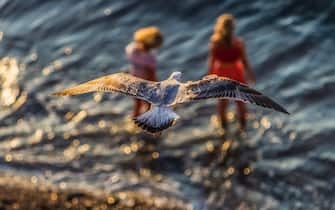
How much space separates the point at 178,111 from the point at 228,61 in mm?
2217

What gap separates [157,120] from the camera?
183 inches

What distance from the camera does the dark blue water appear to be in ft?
28.5

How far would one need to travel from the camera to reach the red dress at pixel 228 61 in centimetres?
850

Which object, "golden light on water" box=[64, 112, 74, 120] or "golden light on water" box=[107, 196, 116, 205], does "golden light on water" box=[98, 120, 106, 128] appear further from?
"golden light on water" box=[107, 196, 116, 205]

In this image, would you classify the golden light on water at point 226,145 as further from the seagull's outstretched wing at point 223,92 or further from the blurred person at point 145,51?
the seagull's outstretched wing at point 223,92

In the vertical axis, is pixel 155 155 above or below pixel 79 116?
below

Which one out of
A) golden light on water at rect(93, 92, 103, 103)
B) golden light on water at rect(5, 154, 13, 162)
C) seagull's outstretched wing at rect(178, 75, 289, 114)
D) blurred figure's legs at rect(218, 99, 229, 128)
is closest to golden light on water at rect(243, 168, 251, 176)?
blurred figure's legs at rect(218, 99, 229, 128)

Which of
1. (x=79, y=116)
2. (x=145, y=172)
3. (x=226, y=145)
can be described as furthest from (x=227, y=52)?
(x=79, y=116)

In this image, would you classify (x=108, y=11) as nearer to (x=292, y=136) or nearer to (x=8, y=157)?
(x=8, y=157)

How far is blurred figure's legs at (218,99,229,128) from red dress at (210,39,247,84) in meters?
0.95

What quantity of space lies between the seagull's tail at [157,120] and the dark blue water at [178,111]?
372 centimetres

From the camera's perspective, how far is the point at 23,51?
519 inches

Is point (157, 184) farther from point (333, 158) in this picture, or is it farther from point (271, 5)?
point (271, 5)

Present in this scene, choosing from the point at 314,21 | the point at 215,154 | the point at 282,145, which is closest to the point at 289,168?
the point at 282,145
